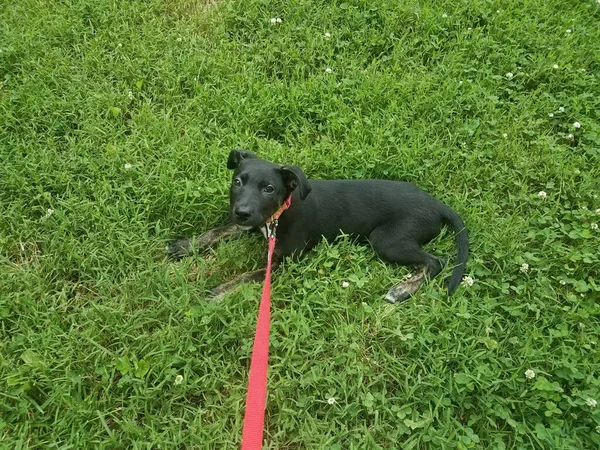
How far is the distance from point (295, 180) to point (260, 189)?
242mm

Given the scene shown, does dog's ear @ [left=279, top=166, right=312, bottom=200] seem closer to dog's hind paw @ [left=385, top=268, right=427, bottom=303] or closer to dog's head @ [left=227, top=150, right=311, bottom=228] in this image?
dog's head @ [left=227, top=150, right=311, bottom=228]

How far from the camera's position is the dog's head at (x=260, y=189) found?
3.19 meters

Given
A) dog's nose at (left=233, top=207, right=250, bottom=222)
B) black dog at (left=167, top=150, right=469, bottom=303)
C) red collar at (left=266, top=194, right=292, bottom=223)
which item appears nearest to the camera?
dog's nose at (left=233, top=207, right=250, bottom=222)

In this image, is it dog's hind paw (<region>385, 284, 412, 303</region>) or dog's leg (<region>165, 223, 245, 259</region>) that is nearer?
dog's hind paw (<region>385, 284, 412, 303</region>)

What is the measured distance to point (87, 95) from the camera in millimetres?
4551

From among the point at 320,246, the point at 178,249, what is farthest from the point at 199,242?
the point at 320,246

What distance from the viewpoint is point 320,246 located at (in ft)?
12.2

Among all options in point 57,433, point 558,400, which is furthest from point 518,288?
point 57,433

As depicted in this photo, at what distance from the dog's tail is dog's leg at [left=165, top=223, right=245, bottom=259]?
62.5 inches

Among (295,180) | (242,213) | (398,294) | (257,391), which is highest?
(295,180)

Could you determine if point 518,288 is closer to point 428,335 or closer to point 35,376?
point 428,335

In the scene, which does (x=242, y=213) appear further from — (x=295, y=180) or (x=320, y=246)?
(x=320, y=246)

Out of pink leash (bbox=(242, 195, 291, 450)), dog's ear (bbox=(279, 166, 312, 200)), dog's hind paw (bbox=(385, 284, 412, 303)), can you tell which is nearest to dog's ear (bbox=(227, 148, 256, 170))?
dog's ear (bbox=(279, 166, 312, 200))

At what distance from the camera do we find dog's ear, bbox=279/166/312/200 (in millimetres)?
3197
